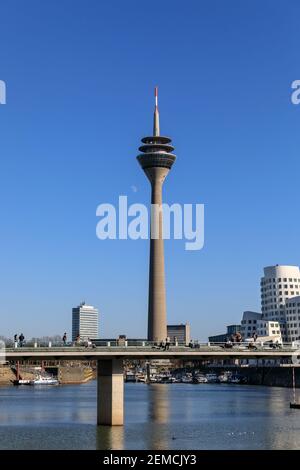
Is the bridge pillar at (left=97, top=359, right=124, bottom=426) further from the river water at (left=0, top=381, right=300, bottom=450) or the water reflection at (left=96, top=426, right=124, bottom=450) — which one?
the river water at (left=0, top=381, right=300, bottom=450)

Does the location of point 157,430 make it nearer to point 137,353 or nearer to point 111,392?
point 111,392

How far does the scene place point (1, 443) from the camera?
62.9 m

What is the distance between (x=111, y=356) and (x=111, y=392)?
3396 mm

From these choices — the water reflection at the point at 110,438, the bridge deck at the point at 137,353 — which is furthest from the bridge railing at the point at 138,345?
the water reflection at the point at 110,438

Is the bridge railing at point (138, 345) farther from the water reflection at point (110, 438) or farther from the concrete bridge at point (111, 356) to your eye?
the water reflection at point (110, 438)

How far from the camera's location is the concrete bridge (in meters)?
73.2

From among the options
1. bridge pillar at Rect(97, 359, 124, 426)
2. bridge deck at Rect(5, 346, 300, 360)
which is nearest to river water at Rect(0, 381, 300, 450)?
bridge pillar at Rect(97, 359, 124, 426)

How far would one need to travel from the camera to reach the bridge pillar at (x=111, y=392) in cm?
7456

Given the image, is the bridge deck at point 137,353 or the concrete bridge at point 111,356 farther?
the concrete bridge at point 111,356

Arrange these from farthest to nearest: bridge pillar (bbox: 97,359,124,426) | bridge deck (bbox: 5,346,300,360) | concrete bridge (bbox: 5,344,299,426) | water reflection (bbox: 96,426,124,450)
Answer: bridge pillar (bbox: 97,359,124,426), concrete bridge (bbox: 5,344,299,426), bridge deck (bbox: 5,346,300,360), water reflection (bbox: 96,426,124,450)

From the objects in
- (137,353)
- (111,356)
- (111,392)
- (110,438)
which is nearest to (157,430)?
(111,392)
